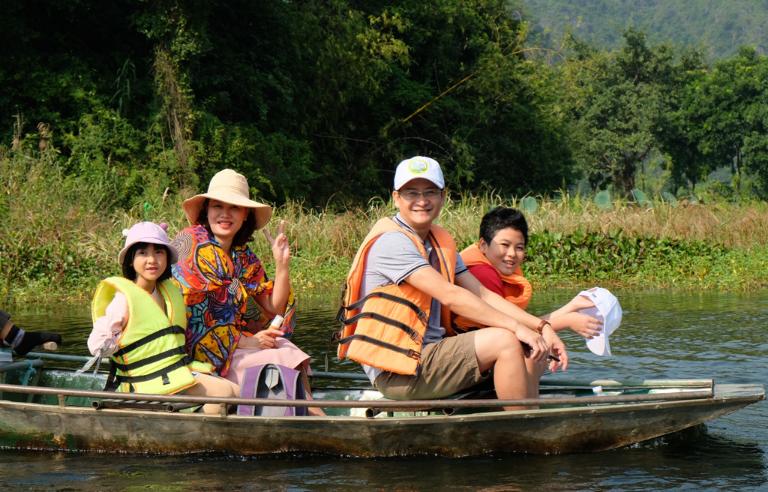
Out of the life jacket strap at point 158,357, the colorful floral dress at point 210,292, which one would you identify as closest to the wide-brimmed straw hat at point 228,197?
the colorful floral dress at point 210,292

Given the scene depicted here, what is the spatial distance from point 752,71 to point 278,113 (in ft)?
90.2

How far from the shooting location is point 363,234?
51.9 feet

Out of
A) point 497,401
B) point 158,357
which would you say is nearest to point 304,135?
point 158,357

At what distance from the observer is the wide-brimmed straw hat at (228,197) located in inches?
231

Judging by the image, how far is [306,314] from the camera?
11820mm

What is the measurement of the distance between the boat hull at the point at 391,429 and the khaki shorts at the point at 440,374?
151 millimetres

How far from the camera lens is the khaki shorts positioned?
→ 5383mm

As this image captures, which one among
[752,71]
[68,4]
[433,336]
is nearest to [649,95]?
[752,71]

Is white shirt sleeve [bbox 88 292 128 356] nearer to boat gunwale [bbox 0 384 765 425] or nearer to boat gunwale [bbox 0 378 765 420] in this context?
boat gunwale [bbox 0 378 765 420]

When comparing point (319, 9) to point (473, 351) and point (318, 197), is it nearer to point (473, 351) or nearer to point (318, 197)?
point (318, 197)

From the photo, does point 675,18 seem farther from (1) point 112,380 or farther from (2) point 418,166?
(1) point 112,380

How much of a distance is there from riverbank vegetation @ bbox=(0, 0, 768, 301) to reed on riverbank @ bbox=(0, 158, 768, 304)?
3 centimetres

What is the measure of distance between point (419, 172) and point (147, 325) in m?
1.60

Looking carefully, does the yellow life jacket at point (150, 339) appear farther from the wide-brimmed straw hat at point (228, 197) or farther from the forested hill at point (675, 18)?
the forested hill at point (675, 18)
